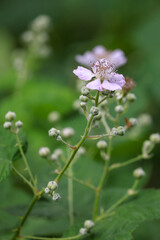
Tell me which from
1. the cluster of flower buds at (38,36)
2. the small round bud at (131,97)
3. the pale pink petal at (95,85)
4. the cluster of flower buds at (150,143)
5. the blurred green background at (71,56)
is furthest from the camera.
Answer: the cluster of flower buds at (38,36)

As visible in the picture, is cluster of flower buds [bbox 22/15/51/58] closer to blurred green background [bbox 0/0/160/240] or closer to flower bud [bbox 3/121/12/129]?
blurred green background [bbox 0/0/160/240]

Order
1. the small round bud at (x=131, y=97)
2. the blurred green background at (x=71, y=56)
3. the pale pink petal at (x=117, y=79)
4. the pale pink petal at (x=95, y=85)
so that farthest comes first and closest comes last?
1. the blurred green background at (x=71, y=56)
2. the small round bud at (x=131, y=97)
3. the pale pink petal at (x=117, y=79)
4. the pale pink petal at (x=95, y=85)

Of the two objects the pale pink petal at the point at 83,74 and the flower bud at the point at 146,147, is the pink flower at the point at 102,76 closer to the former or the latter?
the pale pink petal at the point at 83,74

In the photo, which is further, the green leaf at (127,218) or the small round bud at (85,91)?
the green leaf at (127,218)

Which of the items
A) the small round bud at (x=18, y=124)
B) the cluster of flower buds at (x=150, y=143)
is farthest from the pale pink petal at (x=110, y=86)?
the cluster of flower buds at (x=150, y=143)

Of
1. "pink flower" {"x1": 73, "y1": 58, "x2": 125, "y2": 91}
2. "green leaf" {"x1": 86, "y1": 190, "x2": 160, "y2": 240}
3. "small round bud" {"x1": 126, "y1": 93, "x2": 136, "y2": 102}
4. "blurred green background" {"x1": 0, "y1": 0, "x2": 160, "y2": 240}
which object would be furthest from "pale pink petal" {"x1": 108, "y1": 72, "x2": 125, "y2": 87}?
"blurred green background" {"x1": 0, "y1": 0, "x2": 160, "y2": 240}

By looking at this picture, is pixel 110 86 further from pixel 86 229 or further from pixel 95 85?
pixel 86 229

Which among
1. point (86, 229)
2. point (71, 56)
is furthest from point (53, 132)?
point (71, 56)
